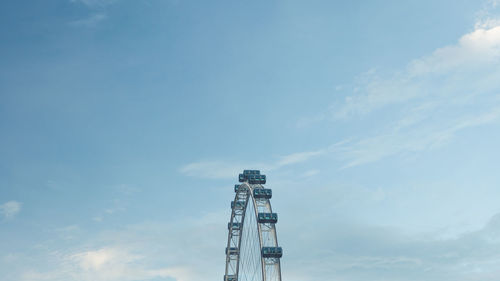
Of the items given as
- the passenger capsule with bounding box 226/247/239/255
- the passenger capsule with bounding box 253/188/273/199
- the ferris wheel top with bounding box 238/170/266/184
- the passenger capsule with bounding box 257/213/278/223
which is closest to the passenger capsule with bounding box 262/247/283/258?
the passenger capsule with bounding box 257/213/278/223

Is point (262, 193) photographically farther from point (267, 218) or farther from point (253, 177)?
point (253, 177)

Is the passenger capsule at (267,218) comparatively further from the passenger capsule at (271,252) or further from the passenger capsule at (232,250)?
the passenger capsule at (232,250)

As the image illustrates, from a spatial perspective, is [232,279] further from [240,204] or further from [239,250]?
[240,204]

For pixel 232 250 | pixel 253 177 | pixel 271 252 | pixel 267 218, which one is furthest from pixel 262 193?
pixel 232 250

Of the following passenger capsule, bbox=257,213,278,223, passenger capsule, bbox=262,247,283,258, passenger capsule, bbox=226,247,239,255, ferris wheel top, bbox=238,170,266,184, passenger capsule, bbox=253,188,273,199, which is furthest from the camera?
passenger capsule, bbox=226,247,239,255

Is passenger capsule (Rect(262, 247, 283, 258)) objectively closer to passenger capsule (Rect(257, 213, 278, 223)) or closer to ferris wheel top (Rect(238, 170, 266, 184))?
passenger capsule (Rect(257, 213, 278, 223))

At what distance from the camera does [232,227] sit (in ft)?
410

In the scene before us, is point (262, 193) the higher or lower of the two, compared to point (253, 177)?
lower

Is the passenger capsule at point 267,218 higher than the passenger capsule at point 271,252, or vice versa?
the passenger capsule at point 267,218

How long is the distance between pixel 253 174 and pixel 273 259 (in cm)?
2093

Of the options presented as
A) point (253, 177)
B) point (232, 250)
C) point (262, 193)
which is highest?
point (253, 177)

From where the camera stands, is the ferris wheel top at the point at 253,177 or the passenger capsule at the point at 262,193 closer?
the passenger capsule at the point at 262,193

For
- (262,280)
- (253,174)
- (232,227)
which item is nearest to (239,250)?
(232,227)

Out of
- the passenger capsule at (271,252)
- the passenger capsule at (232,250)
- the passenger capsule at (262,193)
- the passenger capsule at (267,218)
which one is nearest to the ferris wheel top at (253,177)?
the passenger capsule at (262,193)
